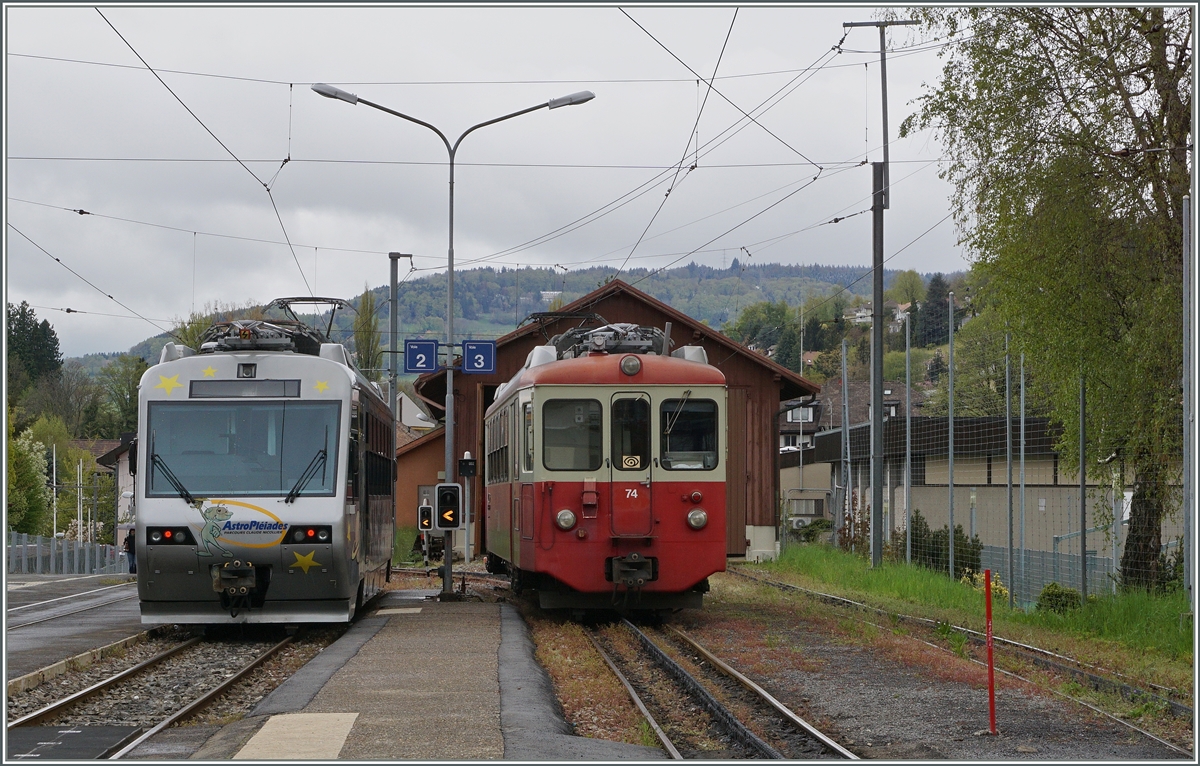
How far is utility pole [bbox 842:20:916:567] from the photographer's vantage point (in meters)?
25.3

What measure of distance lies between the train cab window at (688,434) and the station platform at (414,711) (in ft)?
10.6

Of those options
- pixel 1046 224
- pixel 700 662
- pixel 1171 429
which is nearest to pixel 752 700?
pixel 700 662

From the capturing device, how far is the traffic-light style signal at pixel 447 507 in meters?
20.2

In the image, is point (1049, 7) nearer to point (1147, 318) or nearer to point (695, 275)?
point (1147, 318)

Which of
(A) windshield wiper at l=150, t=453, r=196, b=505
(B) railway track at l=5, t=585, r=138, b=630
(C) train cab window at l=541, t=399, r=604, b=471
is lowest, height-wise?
(B) railway track at l=5, t=585, r=138, b=630

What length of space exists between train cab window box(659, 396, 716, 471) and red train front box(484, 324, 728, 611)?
13mm

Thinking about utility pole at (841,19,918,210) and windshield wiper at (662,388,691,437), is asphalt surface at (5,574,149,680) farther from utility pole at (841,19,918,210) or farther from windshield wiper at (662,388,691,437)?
utility pole at (841,19,918,210)

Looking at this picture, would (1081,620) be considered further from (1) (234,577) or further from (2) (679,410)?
(1) (234,577)

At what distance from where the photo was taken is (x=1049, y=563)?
20.4 meters

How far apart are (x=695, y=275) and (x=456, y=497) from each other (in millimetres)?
119126

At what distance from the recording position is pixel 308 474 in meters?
14.9

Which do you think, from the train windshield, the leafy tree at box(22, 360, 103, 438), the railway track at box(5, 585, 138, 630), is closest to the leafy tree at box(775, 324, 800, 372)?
the leafy tree at box(22, 360, 103, 438)

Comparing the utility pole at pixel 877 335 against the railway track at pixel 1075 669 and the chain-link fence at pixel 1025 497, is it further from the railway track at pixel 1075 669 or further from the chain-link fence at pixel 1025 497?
the railway track at pixel 1075 669

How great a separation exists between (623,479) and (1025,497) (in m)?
14.5
